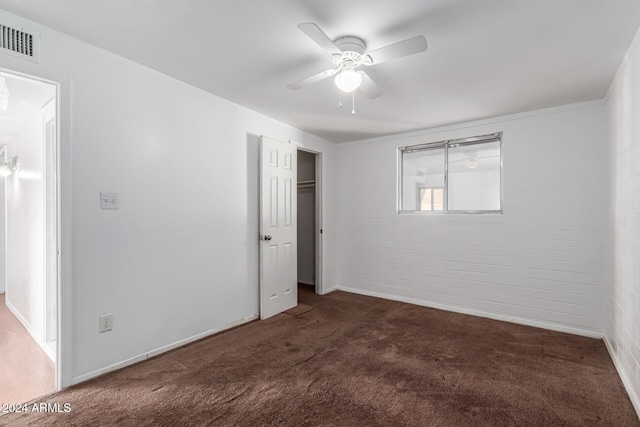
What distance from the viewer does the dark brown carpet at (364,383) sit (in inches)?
74.5

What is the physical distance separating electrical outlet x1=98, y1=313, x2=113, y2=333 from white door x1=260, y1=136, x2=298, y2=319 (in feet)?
5.01

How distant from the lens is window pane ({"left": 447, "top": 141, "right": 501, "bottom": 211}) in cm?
378

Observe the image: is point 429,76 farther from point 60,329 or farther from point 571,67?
point 60,329

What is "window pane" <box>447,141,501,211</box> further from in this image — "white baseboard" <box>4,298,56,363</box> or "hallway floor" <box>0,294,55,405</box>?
"white baseboard" <box>4,298,56,363</box>

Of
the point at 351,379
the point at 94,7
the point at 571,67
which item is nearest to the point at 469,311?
the point at 351,379

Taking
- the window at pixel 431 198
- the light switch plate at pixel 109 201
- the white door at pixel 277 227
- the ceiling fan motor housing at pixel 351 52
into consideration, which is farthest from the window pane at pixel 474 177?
the light switch plate at pixel 109 201

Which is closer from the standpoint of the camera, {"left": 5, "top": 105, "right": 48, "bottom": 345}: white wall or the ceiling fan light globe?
the ceiling fan light globe

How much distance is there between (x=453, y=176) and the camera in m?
4.07

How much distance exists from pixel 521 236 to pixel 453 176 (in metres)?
1.06

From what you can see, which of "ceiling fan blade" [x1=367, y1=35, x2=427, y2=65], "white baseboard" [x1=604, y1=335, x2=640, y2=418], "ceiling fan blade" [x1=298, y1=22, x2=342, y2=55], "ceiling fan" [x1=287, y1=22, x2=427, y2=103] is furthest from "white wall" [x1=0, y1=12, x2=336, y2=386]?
"white baseboard" [x1=604, y1=335, x2=640, y2=418]

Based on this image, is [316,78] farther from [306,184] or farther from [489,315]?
[489,315]

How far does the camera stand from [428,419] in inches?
74.2

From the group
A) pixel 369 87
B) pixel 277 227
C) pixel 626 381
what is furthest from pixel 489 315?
pixel 369 87

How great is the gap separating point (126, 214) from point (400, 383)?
95.4 inches
